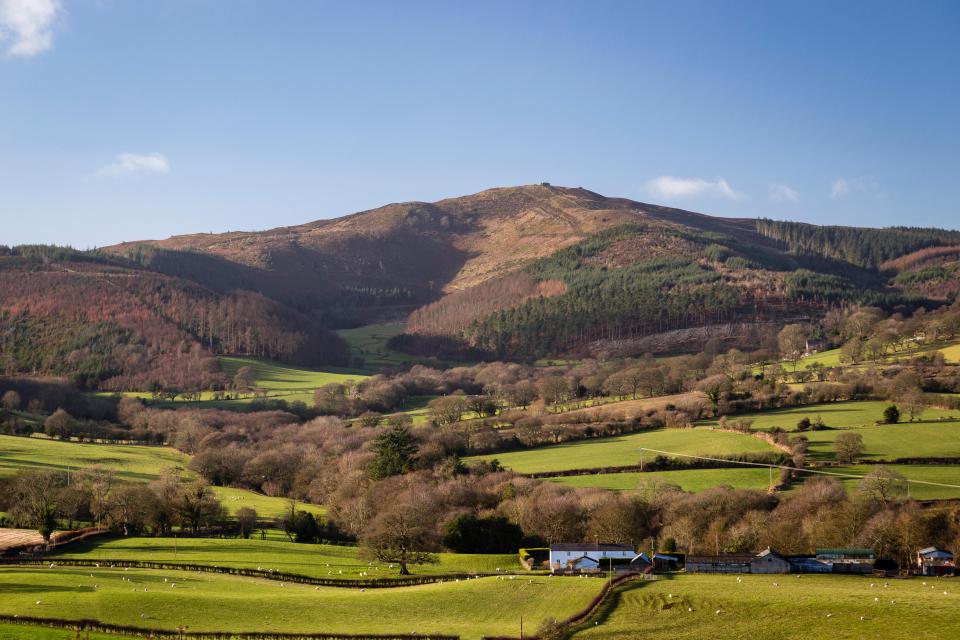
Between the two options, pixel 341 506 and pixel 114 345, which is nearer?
pixel 341 506

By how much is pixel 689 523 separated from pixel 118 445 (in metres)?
78.1

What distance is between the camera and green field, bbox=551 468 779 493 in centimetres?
8481

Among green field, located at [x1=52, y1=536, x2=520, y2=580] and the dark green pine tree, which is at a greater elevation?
the dark green pine tree

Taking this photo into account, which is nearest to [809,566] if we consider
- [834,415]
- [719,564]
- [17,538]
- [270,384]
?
[719,564]

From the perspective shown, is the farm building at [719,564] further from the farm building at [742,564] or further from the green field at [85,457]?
the green field at [85,457]

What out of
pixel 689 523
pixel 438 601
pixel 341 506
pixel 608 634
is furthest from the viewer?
pixel 341 506

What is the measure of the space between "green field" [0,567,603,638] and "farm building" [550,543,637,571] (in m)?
5.12

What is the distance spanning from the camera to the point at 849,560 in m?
63.6

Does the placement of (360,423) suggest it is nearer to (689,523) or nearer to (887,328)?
(689,523)

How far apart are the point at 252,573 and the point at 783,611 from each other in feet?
110

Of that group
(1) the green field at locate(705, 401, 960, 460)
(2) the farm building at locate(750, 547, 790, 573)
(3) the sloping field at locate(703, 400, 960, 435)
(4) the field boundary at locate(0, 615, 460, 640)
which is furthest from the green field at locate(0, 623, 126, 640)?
(3) the sloping field at locate(703, 400, 960, 435)

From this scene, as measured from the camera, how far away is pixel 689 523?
7475 centimetres

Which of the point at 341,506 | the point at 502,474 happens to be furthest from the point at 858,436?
the point at 341,506

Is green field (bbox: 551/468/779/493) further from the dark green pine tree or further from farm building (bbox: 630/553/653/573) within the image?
farm building (bbox: 630/553/653/573)
